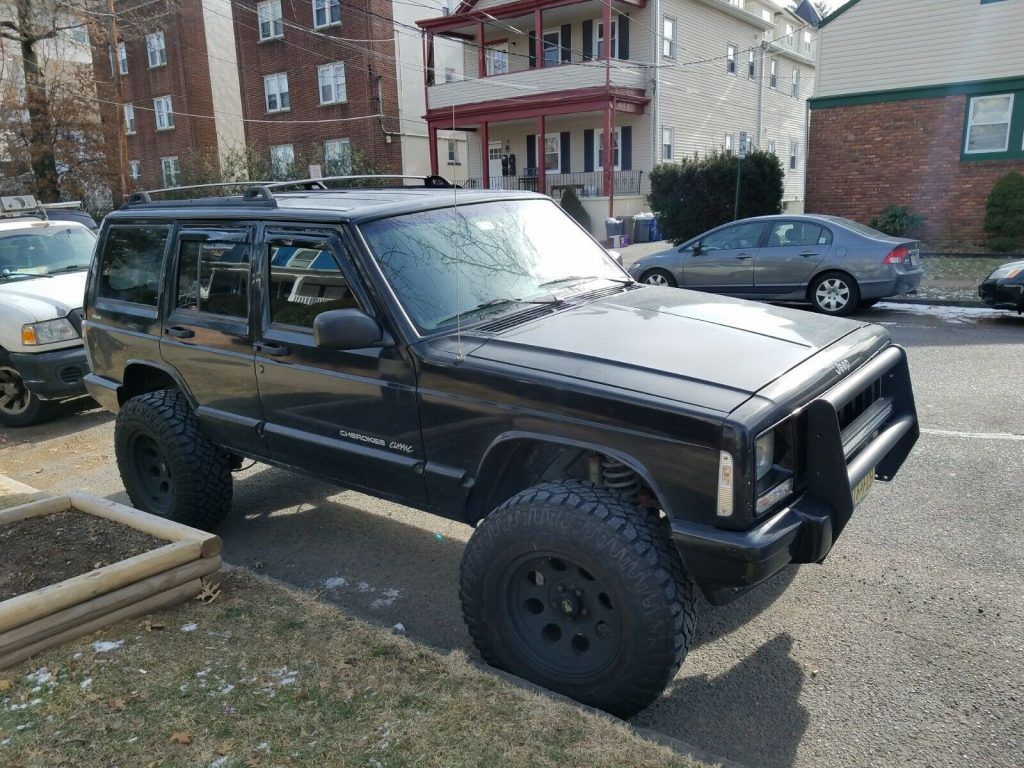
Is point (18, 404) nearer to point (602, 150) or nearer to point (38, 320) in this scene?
point (38, 320)

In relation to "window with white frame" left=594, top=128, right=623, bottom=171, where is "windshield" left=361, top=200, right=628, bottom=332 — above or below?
below

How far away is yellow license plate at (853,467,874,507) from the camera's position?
3.25 meters

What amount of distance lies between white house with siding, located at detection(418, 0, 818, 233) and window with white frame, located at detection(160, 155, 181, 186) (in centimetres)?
1330

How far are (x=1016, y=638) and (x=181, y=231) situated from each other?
477 centimetres

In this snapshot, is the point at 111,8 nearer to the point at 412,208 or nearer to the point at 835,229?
the point at 835,229

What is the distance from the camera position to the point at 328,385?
3.96 m

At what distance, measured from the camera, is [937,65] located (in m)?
18.1

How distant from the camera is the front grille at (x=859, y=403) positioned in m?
3.41

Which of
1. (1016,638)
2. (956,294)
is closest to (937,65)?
(956,294)

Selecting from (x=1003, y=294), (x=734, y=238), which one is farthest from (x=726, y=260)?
(x=1003, y=294)

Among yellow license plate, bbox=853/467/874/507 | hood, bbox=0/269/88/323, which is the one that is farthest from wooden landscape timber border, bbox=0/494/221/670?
hood, bbox=0/269/88/323

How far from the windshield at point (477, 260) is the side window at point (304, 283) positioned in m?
0.26

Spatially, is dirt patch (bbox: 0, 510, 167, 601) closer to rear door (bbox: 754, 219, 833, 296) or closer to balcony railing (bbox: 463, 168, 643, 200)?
rear door (bbox: 754, 219, 833, 296)

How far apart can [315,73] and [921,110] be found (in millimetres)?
22739
